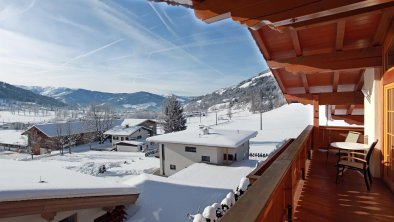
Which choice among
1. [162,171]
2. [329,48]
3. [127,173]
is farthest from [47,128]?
[329,48]

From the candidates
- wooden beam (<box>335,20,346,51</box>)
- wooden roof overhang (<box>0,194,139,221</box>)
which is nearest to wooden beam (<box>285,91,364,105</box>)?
wooden beam (<box>335,20,346,51</box>)

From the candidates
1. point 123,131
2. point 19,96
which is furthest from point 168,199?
point 19,96

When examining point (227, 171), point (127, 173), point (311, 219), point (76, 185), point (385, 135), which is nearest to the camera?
point (311, 219)

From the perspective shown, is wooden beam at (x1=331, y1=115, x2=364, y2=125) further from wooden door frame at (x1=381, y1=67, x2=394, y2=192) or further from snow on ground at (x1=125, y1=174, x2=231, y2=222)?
wooden door frame at (x1=381, y1=67, x2=394, y2=192)

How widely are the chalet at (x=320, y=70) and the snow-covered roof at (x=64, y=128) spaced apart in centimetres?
4042

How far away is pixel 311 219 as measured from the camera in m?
3.18

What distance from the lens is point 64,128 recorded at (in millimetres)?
40406

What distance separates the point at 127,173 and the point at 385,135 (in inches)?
764

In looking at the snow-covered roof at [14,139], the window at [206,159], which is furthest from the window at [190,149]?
the snow-covered roof at [14,139]

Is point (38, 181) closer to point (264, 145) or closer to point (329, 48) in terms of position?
point (329, 48)

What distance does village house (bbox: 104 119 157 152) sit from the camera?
3406 centimetres

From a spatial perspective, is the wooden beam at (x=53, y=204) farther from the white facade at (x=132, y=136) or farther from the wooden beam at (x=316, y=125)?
the white facade at (x=132, y=136)

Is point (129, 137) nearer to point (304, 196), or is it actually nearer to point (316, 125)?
point (316, 125)

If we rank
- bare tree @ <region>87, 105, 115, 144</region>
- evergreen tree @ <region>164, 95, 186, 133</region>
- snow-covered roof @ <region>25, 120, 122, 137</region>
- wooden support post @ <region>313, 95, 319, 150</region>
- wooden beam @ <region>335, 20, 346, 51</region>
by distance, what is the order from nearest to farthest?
wooden beam @ <region>335, 20, 346, 51</region> → wooden support post @ <region>313, 95, 319, 150</region> → snow-covered roof @ <region>25, 120, 122, 137</region> → evergreen tree @ <region>164, 95, 186, 133</region> → bare tree @ <region>87, 105, 115, 144</region>
